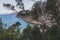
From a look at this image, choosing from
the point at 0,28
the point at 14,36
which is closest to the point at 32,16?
the point at 0,28

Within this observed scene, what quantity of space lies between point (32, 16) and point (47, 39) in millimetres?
14436

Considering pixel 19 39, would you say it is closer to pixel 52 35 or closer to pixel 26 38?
pixel 26 38

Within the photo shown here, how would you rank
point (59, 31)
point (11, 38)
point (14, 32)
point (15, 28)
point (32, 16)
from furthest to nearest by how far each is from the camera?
point (32, 16), point (15, 28), point (14, 32), point (11, 38), point (59, 31)

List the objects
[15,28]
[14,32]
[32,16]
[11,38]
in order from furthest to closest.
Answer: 1. [32,16]
2. [15,28]
3. [14,32]
4. [11,38]

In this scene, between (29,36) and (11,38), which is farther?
(11,38)

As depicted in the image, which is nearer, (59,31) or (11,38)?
(59,31)

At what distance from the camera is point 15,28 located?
9.87 m

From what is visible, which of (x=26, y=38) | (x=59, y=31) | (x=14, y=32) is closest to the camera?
(x=59, y=31)

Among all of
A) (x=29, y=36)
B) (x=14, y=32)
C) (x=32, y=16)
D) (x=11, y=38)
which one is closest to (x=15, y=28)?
(x=14, y=32)

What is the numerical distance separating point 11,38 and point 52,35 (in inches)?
71.6

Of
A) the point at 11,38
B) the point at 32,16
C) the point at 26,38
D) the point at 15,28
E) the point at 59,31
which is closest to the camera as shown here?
the point at 59,31

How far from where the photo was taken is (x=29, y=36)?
745 cm

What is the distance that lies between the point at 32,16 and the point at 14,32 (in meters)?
12.6

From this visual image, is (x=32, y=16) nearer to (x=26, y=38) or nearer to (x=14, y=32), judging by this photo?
(x=14, y=32)
